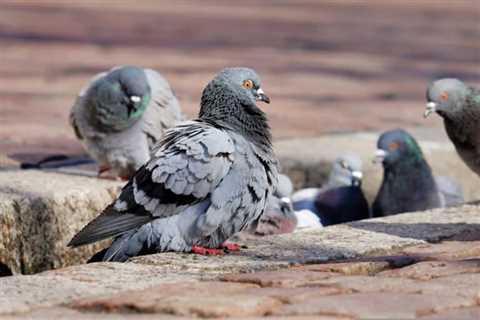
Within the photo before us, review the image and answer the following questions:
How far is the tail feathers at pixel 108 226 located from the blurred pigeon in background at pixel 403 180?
3049 millimetres

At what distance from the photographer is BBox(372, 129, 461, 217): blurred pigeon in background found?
8570 millimetres

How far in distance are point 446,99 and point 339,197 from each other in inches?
35.3

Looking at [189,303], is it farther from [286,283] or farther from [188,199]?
[188,199]

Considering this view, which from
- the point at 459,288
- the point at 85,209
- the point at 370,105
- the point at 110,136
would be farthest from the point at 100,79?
the point at 370,105

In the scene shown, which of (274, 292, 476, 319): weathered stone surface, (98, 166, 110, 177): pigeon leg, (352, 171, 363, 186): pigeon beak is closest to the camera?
Result: (274, 292, 476, 319): weathered stone surface

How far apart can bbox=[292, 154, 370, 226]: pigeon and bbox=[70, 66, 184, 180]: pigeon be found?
3.45 ft

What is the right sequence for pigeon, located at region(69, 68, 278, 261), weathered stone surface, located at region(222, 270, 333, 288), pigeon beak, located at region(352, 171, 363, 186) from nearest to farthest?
1. weathered stone surface, located at region(222, 270, 333, 288)
2. pigeon, located at region(69, 68, 278, 261)
3. pigeon beak, located at region(352, 171, 363, 186)

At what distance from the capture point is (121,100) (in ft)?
26.5

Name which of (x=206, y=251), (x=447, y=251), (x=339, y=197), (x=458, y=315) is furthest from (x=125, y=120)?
(x=458, y=315)

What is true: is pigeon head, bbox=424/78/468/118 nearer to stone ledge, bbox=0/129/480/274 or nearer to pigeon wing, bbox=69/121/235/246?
stone ledge, bbox=0/129/480/274

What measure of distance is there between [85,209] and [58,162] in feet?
6.81

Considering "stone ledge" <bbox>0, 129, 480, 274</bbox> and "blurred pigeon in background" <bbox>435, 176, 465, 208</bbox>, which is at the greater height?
"stone ledge" <bbox>0, 129, 480, 274</bbox>

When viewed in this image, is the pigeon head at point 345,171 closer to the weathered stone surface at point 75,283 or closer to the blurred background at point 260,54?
the blurred background at point 260,54

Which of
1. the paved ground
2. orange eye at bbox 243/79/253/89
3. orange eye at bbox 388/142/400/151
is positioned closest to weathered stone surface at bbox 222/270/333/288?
the paved ground
